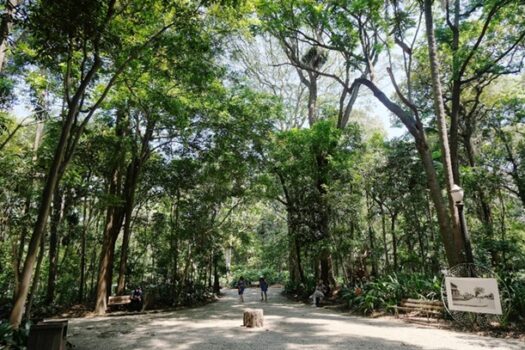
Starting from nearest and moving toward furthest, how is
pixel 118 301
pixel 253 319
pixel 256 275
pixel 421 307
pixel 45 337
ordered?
pixel 45 337 < pixel 253 319 < pixel 421 307 < pixel 118 301 < pixel 256 275

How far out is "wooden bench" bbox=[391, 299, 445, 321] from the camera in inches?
349

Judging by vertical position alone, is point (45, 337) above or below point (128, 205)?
below

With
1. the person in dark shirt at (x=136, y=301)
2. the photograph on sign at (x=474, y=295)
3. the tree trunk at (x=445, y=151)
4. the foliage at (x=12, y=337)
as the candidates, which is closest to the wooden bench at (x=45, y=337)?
the foliage at (x=12, y=337)

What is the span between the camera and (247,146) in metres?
15.8

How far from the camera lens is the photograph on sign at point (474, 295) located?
276 inches

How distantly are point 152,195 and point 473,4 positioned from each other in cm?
1615

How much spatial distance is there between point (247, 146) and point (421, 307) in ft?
32.3

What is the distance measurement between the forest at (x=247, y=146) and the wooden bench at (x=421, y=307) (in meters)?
0.60

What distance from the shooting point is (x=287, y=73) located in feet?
77.8

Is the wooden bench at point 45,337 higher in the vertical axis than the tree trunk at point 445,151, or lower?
lower

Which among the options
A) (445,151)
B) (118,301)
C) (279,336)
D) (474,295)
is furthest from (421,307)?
(118,301)

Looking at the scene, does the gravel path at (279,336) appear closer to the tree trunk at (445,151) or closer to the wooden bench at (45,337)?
the wooden bench at (45,337)

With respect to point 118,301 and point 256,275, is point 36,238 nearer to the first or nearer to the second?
point 118,301

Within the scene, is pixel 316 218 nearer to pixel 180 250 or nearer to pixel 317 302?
pixel 317 302
